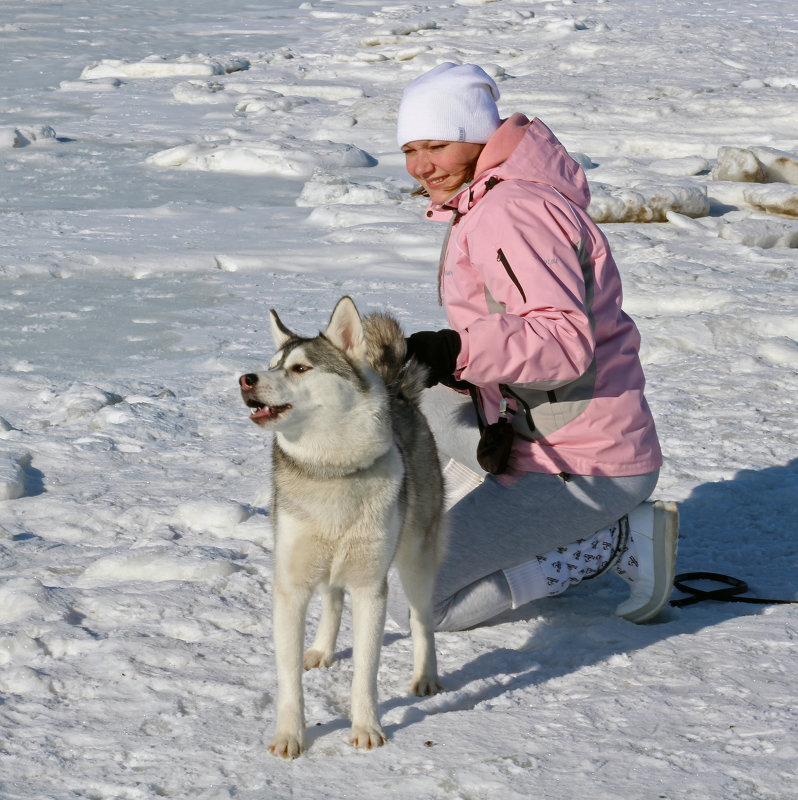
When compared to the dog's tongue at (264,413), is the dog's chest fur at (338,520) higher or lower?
lower

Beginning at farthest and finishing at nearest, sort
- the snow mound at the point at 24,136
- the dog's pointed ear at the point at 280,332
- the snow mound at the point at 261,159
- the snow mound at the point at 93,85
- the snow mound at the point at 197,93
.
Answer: the snow mound at the point at 93,85 < the snow mound at the point at 197,93 < the snow mound at the point at 24,136 < the snow mound at the point at 261,159 < the dog's pointed ear at the point at 280,332

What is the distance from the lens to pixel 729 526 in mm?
4000

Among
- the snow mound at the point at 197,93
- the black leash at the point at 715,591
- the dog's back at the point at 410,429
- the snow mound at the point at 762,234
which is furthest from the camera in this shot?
the snow mound at the point at 197,93

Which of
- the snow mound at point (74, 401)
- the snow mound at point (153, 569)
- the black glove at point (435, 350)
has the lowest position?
the snow mound at point (74, 401)

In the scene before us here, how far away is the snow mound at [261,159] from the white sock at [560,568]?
25.5 feet

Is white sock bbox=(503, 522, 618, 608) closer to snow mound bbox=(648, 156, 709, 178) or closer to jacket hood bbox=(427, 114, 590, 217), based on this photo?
jacket hood bbox=(427, 114, 590, 217)

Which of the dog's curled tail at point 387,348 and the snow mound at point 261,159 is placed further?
the snow mound at point 261,159

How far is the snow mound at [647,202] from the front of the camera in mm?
8367

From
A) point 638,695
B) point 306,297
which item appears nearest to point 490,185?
point 638,695

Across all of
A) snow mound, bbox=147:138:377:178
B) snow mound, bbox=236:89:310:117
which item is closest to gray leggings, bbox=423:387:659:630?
snow mound, bbox=147:138:377:178

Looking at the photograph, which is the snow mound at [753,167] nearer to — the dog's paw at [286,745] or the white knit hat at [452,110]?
the white knit hat at [452,110]

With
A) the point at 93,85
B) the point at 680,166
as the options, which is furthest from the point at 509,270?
the point at 93,85

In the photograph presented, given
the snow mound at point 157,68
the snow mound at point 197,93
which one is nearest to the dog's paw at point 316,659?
the snow mound at point 197,93

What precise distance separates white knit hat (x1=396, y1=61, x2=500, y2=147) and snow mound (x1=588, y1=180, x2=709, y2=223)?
206 inches
